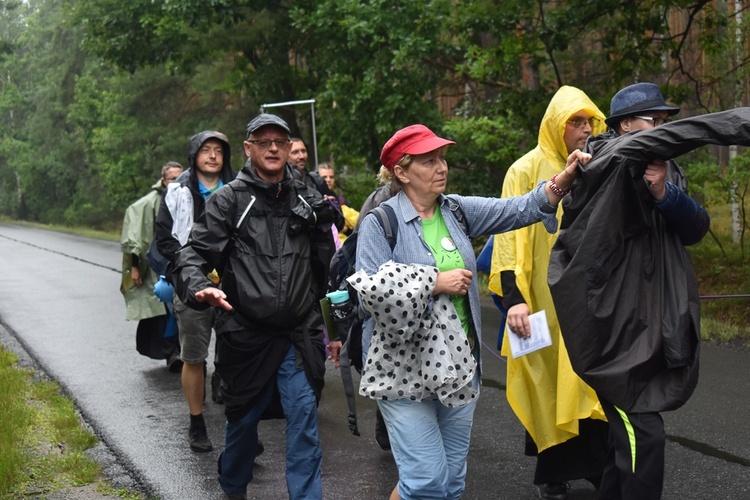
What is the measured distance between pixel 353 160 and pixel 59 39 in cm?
4037

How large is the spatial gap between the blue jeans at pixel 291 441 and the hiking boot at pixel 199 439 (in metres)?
1.22

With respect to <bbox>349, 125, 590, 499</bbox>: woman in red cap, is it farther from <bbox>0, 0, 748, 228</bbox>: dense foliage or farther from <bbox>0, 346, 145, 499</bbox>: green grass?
<bbox>0, 0, 748, 228</bbox>: dense foliage

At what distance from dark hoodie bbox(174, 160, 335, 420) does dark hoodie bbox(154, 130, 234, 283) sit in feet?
5.96

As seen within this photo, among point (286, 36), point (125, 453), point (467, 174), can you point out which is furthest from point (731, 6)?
point (125, 453)

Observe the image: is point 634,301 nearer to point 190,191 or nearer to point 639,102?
point 639,102

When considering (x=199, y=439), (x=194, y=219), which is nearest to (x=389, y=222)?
(x=199, y=439)

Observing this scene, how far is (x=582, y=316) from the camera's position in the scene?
152 inches

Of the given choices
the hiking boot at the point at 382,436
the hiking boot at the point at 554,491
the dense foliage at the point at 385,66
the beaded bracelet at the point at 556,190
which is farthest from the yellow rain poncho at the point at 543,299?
the dense foliage at the point at 385,66

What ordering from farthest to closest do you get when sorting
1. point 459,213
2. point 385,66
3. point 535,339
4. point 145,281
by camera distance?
1. point 385,66
2. point 145,281
3. point 535,339
4. point 459,213

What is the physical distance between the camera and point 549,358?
5.40 meters

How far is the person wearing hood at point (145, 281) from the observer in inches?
360

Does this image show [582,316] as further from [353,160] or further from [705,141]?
[353,160]

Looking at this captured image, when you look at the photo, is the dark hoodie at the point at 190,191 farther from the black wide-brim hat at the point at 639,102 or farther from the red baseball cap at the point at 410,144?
the black wide-brim hat at the point at 639,102

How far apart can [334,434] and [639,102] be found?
350 centimetres
